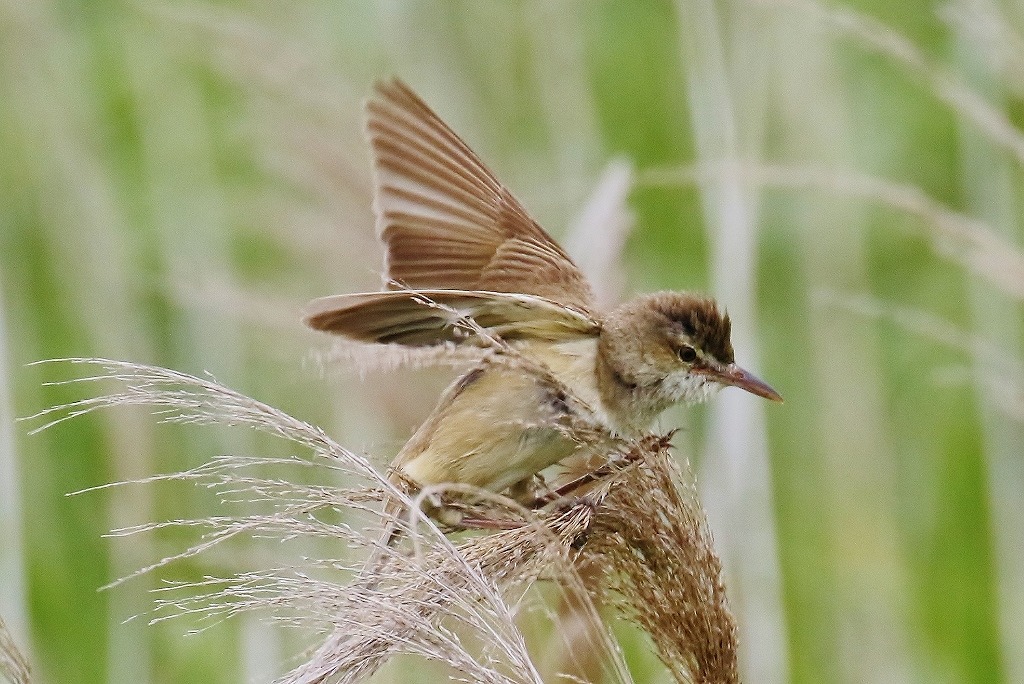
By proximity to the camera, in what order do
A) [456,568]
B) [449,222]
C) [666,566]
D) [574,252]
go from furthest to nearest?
[574,252], [449,222], [666,566], [456,568]

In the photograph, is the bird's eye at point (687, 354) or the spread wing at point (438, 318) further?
→ the bird's eye at point (687, 354)

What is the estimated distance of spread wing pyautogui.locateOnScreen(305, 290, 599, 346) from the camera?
2.46 metres

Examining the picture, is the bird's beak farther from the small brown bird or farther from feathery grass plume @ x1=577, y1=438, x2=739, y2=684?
feathery grass plume @ x1=577, y1=438, x2=739, y2=684

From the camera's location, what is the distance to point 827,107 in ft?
13.0

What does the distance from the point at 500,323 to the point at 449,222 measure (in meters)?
0.21

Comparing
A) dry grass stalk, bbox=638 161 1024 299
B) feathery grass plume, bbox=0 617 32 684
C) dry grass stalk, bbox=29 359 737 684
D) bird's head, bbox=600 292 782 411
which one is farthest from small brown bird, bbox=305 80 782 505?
feathery grass plume, bbox=0 617 32 684

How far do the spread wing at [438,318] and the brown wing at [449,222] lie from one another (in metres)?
0.04

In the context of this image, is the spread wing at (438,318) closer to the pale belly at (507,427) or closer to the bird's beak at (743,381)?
the pale belly at (507,427)

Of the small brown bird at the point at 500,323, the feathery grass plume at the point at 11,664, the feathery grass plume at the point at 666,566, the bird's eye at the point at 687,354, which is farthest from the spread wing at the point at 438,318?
the feathery grass plume at the point at 11,664

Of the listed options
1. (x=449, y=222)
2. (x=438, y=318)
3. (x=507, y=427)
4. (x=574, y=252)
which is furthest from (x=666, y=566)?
(x=574, y=252)

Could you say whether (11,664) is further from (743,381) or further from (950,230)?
(950,230)

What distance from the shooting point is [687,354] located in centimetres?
262

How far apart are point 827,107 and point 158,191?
191 centimetres

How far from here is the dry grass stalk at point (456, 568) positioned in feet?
5.72
